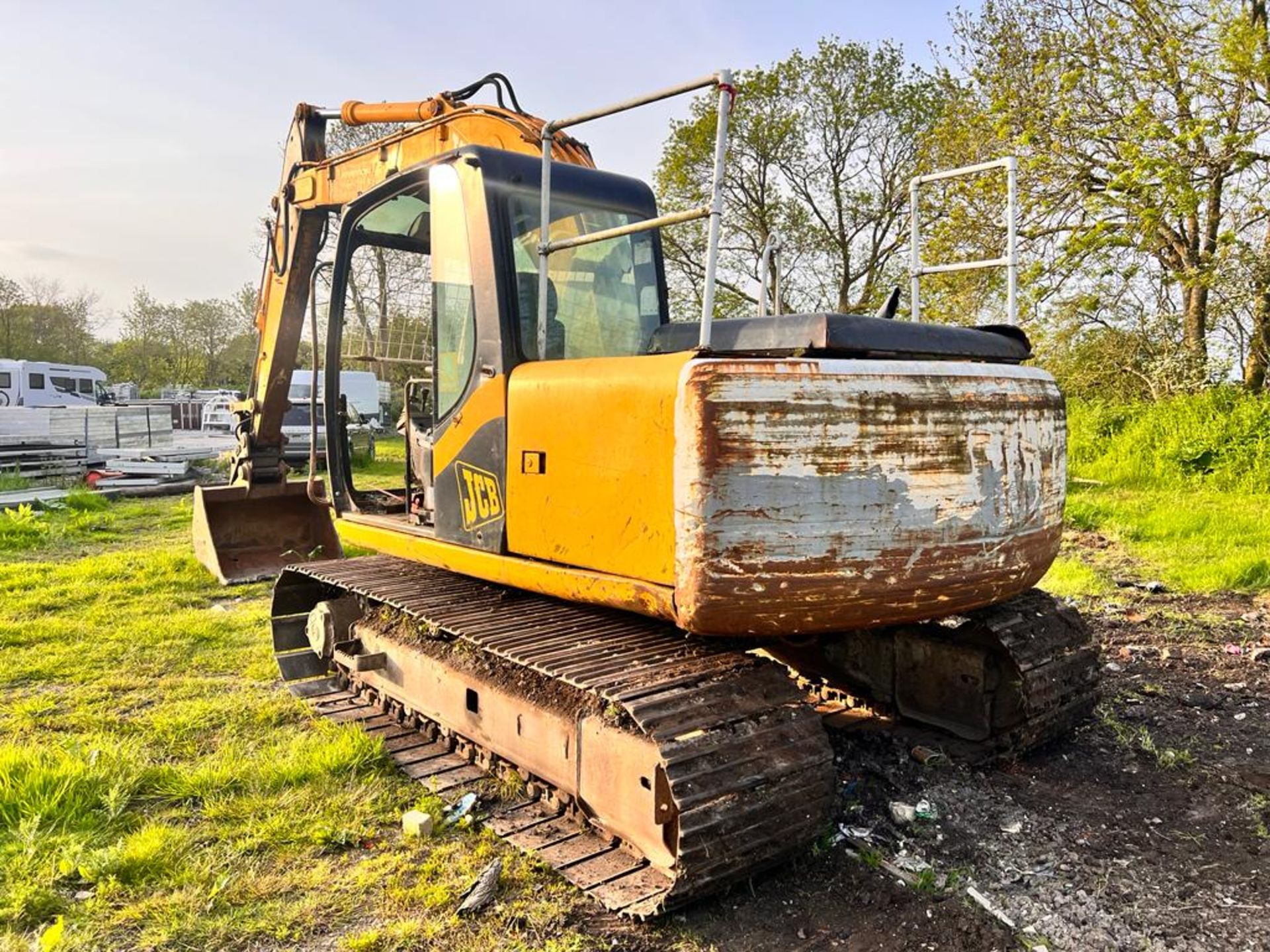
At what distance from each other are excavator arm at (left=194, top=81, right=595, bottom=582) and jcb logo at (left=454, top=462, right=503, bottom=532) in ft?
5.55

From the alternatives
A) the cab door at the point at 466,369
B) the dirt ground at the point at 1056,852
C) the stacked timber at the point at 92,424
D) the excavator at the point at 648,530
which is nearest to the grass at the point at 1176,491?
the dirt ground at the point at 1056,852

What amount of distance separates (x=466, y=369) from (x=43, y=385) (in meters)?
28.6

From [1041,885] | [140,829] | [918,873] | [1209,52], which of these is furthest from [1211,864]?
[1209,52]

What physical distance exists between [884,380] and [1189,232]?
13.0 meters

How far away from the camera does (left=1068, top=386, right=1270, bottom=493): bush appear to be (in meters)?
11.1

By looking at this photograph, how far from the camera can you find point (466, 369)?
3.82m

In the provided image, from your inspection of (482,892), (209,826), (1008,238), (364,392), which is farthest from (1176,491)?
(364,392)

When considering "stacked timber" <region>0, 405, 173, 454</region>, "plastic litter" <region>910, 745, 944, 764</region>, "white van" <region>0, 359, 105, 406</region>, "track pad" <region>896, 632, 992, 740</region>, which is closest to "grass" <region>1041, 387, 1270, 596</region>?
"track pad" <region>896, 632, 992, 740</region>

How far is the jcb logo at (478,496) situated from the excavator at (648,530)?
0.02 meters

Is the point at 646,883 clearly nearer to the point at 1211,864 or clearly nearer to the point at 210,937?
the point at 210,937

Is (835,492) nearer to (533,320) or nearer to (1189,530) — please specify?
(533,320)

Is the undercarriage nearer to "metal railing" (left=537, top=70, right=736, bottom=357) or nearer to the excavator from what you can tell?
the excavator

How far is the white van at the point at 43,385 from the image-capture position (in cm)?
2603

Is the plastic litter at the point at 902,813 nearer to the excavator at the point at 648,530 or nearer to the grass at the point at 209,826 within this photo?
the excavator at the point at 648,530
